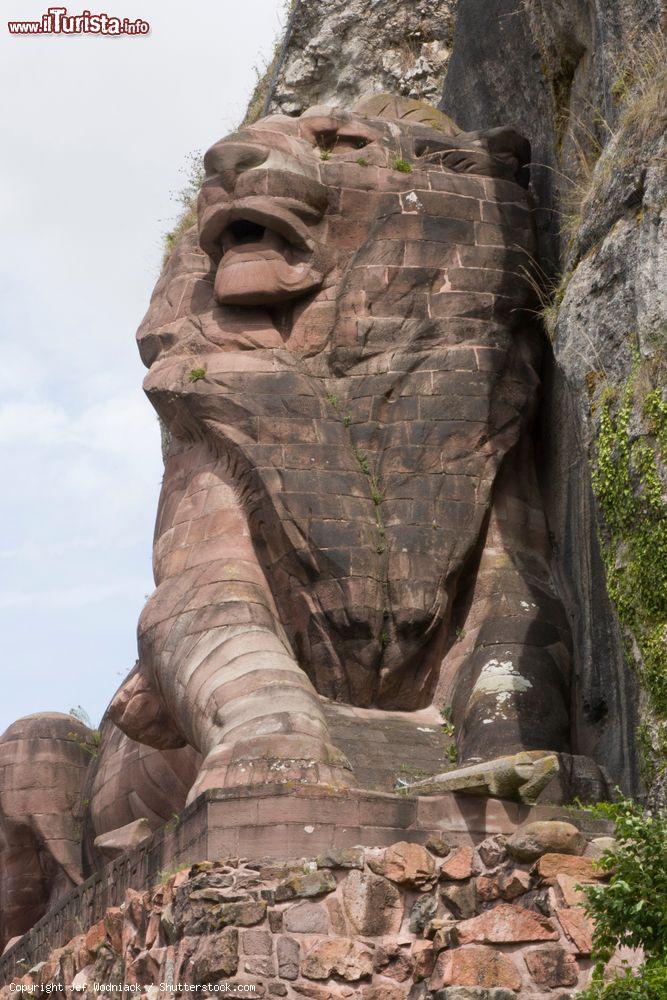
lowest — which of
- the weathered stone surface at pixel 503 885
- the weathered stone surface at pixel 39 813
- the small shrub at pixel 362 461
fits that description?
the weathered stone surface at pixel 503 885

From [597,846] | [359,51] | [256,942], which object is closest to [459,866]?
[597,846]

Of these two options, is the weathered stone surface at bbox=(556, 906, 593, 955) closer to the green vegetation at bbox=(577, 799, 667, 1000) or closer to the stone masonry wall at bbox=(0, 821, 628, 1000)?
the stone masonry wall at bbox=(0, 821, 628, 1000)

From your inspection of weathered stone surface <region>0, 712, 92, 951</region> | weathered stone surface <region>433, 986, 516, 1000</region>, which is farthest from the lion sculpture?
weathered stone surface <region>433, 986, 516, 1000</region>

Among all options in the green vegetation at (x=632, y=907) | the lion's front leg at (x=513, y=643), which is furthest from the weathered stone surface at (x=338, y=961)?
the lion's front leg at (x=513, y=643)

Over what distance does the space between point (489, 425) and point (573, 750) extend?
303 cm

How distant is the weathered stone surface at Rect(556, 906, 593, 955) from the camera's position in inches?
518

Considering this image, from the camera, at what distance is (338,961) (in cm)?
1385

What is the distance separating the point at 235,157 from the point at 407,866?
7772 mm

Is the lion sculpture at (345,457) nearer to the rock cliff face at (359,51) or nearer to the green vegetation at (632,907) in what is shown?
the green vegetation at (632,907)

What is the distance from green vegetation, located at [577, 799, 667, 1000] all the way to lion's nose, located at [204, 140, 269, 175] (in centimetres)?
842

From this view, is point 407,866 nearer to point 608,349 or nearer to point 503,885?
point 503,885

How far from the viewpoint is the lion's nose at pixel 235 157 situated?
63.6ft

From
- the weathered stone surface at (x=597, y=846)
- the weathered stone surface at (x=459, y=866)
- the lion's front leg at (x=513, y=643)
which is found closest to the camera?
the weathered stone surface at (x=597, y=846)

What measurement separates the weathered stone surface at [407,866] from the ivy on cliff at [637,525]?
1.80 m
